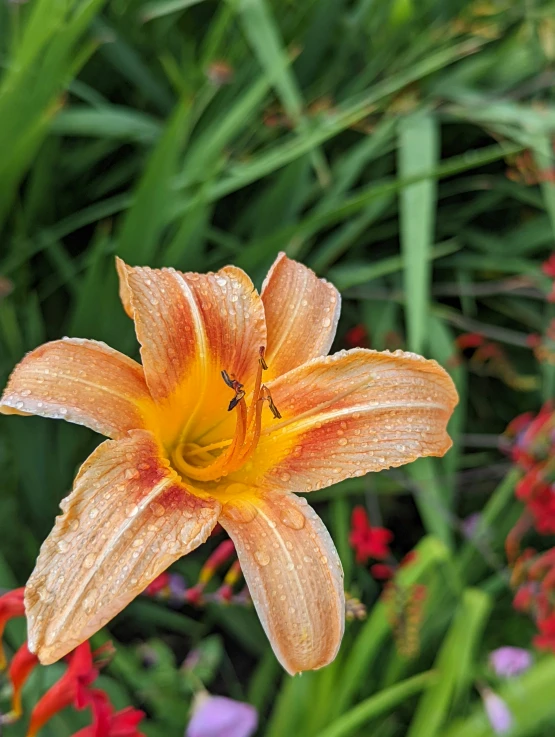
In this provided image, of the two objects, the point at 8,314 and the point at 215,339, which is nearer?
the point at 215,339

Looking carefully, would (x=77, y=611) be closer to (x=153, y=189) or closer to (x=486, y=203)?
(x=153, y=189)

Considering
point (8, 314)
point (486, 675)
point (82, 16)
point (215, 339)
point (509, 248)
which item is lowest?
point (486, 675)

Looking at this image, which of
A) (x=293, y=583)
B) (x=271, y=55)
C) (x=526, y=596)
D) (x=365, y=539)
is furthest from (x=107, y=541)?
(x=271, y=55)

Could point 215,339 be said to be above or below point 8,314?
above

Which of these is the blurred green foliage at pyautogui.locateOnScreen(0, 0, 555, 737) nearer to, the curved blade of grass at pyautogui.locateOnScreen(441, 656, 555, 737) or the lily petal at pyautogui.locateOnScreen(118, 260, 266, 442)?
the curved blade of grass at pyautogui.locateOnScreen(441, 656, 555, 737)

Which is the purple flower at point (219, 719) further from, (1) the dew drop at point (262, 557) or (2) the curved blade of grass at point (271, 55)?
(2) the curved blade of grass at point (271, 55)

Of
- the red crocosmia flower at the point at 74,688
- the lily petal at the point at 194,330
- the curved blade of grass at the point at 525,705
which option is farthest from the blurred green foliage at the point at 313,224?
the lily petal at the point at 194,330

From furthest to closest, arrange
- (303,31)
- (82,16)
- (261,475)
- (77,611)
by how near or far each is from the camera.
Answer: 1. (303,31)
2. (82,16)
3. (261,475)
4. (77,611)

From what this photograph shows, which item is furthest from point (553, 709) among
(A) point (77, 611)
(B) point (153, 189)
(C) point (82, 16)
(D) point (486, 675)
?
(C) point (82, 16)
